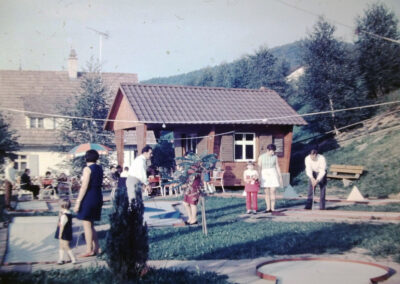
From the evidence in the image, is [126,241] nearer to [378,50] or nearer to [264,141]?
[264,141]

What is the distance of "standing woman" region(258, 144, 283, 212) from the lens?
1195cm

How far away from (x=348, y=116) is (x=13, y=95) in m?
24.2

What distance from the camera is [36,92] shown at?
36625mm

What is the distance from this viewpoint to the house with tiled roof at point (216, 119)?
21688 millimetres

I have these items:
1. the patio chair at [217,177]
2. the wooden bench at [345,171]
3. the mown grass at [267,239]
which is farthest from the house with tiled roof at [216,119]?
the mown grass at [267,239]

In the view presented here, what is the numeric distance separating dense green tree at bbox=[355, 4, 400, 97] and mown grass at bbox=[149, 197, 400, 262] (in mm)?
17757

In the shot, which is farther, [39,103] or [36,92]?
[36,92]

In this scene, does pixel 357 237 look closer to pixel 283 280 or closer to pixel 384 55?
pixel 283 280

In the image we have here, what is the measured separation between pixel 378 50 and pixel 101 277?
966 inches

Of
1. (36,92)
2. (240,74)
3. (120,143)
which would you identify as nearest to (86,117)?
(120,143)

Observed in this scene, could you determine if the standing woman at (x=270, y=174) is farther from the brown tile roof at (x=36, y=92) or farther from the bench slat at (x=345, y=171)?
the brown tile roof at (x=36, y=92)

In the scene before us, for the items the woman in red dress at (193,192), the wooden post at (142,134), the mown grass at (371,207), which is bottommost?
the mown grass at (371,207)

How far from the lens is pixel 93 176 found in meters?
7.66

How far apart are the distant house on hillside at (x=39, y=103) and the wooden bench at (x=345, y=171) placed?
1751 cm
